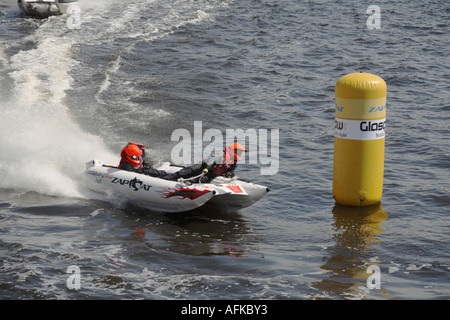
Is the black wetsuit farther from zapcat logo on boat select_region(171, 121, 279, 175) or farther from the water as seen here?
zapcat logo on boat select_region(171, 121, 279, 175)

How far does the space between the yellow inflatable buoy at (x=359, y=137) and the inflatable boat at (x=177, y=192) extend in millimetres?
1518

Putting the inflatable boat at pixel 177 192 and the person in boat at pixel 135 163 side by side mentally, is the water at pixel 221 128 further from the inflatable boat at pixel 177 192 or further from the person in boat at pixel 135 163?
the person in boat at pixel 135 163

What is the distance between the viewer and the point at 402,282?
30.8ft

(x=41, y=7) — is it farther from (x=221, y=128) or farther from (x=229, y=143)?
(x=229, y=143)

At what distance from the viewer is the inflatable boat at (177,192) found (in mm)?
11969

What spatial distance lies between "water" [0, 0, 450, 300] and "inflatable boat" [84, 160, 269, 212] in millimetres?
232

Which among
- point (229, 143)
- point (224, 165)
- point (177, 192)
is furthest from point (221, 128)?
point (177, 192)

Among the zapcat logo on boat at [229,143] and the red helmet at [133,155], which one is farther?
the zapcat logo on boat at [229,143]

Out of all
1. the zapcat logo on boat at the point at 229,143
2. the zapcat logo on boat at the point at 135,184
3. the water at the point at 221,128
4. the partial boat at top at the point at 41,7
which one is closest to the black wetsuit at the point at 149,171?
the zapcat logo on boat at the point at 135,184

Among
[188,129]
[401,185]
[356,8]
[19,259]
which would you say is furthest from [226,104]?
[356,8]

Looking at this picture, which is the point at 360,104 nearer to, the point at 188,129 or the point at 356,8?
the point at 188,129

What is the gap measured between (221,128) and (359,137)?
6844mm

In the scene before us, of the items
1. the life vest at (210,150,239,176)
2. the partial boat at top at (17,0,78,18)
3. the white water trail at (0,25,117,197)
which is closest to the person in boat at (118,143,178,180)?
the life vest at (210,150,239,176)

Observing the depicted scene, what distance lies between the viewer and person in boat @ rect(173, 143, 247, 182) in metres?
12.5
